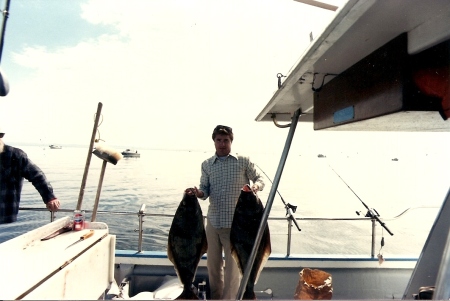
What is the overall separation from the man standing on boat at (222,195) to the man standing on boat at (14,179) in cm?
191

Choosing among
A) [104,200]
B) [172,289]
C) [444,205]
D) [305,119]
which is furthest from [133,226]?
[444,205]

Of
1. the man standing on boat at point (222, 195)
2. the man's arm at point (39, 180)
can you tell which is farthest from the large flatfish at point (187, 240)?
the man's arm at point (39, 180)

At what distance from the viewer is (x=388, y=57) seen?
1.69 metres

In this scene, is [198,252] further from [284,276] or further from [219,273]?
[284,276]

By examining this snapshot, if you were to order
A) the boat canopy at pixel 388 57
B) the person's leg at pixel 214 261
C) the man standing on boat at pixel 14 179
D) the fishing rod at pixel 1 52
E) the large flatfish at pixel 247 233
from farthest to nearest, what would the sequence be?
the man standing on boat at pixel 14 179, the person's leg at pixel 214 261, the large flatfish at pixel 247 233, the fishing rod at pixel 1 52, the boat canopy at pixel 388 57

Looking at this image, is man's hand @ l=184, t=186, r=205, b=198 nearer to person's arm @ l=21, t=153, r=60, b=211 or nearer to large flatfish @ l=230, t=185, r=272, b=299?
large flatfish @ l=230, t=185, r=272, b=299

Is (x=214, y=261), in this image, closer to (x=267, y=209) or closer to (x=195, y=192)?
(x=195, y=192)

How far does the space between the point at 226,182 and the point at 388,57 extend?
200 cm

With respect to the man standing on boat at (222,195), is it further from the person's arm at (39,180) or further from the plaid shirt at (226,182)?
the person's arm at (39,180)

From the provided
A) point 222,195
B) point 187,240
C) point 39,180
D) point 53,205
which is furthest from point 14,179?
point 222,195

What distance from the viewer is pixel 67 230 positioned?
2582 millimetres

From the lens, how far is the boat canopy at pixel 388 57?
1.32m

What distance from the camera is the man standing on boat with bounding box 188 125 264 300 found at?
324cm

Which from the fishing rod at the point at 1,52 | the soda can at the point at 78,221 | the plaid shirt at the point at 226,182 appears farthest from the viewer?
the plaid shirt at the point at 226,182
